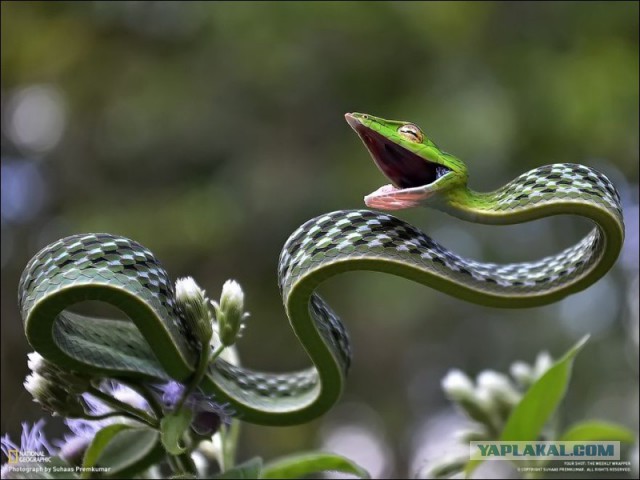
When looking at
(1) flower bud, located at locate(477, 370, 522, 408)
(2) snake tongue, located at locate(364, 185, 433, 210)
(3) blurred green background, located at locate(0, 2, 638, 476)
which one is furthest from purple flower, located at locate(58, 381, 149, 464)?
(3) blurred green background, located at locate(0, 2, 638, 476)

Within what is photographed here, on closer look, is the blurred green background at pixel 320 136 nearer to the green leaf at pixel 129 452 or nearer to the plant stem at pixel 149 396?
the green leaf at pixel 129 452

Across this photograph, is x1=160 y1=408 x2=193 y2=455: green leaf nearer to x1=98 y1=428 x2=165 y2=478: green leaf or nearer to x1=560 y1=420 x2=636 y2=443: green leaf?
x1=98 y1=428 x2=165 y2=478: green leaf

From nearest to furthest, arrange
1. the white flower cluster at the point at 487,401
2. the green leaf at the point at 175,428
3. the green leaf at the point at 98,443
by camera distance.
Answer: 1. the green leaf at the point at 175,428
2. the green leaf at the point at 98,443
3. the white flower cluster at the point at 487,401

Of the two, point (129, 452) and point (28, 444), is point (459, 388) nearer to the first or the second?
point (129, 452)

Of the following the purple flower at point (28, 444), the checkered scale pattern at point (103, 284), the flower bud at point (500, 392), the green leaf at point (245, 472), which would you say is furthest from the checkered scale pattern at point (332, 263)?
the flower bud at point (500, 392)

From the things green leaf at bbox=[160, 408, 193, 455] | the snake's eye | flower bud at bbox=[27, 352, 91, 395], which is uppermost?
the snake's eye

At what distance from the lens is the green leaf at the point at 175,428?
86 cm

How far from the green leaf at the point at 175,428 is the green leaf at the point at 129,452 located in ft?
0.39

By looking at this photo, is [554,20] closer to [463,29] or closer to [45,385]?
[463,29]

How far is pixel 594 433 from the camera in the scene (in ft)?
4.10

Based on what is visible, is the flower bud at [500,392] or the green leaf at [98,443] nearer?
the green leaf at [98,443]

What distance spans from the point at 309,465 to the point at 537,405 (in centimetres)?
33

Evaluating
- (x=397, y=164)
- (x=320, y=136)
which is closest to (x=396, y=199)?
(x=397, y=164)

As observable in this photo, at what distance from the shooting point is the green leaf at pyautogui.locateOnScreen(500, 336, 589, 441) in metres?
1.13
